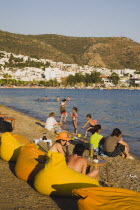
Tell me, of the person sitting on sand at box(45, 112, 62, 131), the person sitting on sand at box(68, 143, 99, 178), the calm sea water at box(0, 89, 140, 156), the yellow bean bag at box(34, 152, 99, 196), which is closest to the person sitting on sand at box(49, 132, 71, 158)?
the person sitting on sand at box(68, 143, 99, 178)

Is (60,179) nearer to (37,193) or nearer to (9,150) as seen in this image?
(37,193)

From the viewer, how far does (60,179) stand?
579cm

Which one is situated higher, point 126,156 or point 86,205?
point 86,205

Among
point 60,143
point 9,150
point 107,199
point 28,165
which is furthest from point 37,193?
point 9,150

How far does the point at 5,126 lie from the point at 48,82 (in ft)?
574

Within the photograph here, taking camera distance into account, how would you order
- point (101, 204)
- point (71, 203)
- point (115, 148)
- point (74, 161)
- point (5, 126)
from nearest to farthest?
point (101, 204)
point (71, 203)
point (74, 161)
point (115, 148)
point (5, 126)

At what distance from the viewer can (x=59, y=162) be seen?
5.92 m

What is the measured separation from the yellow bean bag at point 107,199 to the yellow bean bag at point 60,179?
2.94ft

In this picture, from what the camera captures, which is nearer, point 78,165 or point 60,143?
point 78,165

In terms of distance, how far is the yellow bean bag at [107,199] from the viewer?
4.37 metres

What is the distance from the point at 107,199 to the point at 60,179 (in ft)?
4.59

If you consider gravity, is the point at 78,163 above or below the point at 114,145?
above

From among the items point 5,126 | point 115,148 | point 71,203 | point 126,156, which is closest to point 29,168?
point 71,203

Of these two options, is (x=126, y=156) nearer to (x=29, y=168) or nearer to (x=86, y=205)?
(x=29, y=168)
